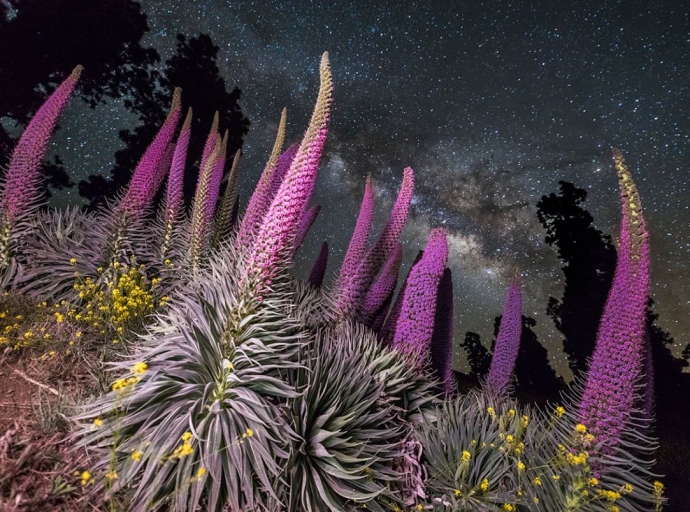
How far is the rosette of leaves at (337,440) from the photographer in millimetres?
2072

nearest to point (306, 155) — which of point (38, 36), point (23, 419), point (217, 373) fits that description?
point (217, 373)

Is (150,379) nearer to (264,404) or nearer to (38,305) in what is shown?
(264,404)

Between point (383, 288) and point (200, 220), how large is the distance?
8.56ft

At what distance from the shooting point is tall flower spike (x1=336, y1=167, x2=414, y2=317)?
414 centimetres

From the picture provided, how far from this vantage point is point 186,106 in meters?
10.8

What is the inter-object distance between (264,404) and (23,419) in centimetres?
150

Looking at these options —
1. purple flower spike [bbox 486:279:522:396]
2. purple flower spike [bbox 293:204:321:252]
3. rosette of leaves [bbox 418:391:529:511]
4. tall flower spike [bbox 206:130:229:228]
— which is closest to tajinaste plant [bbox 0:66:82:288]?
tall flower spike [bbox 206:130:229:228]

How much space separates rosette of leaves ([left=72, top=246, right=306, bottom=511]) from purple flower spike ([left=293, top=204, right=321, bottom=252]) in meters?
3.33

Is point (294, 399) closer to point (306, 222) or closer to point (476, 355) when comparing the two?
point (306, 222)

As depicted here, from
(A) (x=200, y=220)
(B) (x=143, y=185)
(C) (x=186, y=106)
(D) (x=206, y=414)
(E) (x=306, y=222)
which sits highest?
(C) (x=186, y=106)

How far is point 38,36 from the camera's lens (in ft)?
27.6

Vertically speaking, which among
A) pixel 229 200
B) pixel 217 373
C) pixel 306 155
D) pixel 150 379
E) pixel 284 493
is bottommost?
pixel 284 493

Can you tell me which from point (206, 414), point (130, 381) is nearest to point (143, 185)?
point (206, 414)

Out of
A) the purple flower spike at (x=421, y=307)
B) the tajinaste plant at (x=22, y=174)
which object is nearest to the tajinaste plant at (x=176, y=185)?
the tajinaste plant at (x=22, y=174)
